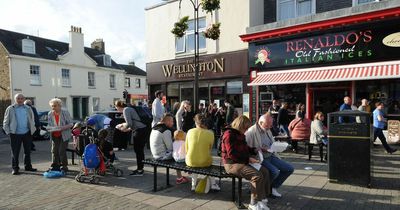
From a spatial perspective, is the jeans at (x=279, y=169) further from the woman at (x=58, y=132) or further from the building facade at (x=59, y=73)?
the building facade at (x=59, y=73)

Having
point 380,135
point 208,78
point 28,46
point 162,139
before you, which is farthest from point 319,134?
point 28,46

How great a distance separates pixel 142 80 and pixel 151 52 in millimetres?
27928

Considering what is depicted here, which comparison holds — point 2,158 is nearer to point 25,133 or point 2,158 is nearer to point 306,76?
point 25,133

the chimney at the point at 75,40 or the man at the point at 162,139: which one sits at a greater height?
the chimney at the point at 75,40

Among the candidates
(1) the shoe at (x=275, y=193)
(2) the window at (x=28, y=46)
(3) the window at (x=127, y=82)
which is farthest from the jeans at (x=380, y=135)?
(3) the window at (x=127, y=82)

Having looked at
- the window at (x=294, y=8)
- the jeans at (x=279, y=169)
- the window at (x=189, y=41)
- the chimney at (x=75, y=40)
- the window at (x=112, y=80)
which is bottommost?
the jeans at (x=279, y=169)

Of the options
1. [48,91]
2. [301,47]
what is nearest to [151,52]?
[301,47]

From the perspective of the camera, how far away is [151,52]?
1791 centimetres

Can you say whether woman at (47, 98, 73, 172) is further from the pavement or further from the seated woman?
the seated woman

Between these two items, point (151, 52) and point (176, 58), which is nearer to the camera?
point (176, 58)

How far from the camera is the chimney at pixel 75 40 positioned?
33.3 m

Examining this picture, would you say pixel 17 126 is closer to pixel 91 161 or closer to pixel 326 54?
pixel 91 161

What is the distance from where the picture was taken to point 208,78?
15234 millimetres

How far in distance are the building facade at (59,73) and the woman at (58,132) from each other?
2356cm
